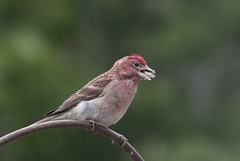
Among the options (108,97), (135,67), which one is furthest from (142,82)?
(108,97)

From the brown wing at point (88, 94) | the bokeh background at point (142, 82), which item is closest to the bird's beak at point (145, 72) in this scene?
the brown wing at point (88, 94)

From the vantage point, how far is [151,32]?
12820 mm

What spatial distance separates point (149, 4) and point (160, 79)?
6.56 ft

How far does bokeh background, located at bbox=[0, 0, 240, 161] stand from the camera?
960cm

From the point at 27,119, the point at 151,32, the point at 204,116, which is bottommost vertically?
the point at 204,116

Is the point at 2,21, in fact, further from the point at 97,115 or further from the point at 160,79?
the point at 97,115

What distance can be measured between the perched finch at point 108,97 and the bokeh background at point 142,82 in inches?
147

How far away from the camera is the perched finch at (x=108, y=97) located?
17.3ft

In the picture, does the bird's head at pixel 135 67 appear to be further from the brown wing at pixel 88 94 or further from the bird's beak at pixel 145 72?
the brown wing at pixel 88 94

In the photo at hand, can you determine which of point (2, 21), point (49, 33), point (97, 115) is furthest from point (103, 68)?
point (97, 115)

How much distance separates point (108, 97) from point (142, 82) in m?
5.95

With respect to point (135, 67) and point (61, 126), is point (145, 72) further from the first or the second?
point (61, 126)

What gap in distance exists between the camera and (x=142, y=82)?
444 inches

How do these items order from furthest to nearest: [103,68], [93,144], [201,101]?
[201,101]
[103,68]
[93,144]
